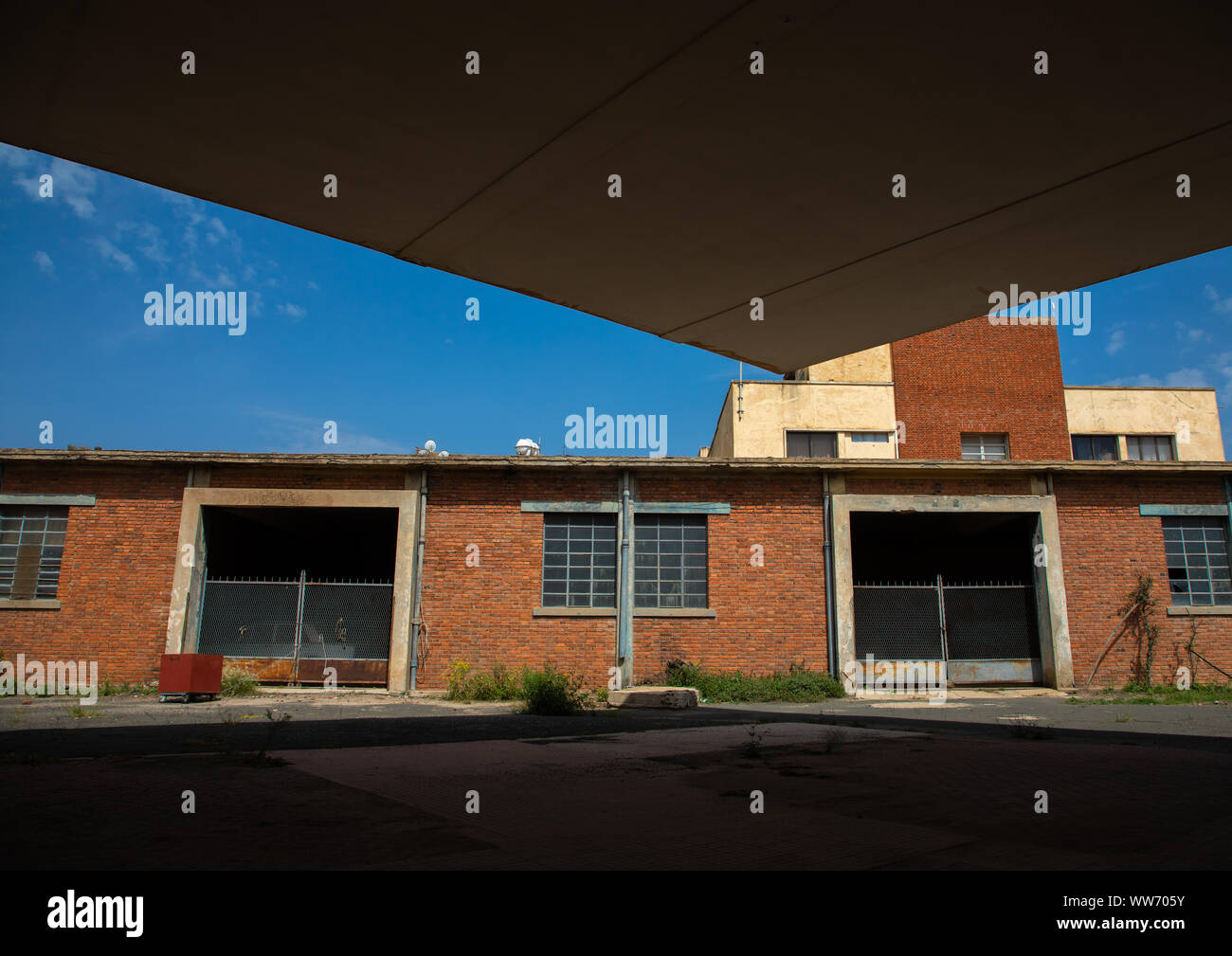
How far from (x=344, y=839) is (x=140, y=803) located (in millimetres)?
1515

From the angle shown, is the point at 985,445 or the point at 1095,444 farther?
the point at 1095,444

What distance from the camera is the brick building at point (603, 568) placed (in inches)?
568

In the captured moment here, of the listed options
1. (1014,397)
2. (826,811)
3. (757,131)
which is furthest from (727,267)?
(1014,397)

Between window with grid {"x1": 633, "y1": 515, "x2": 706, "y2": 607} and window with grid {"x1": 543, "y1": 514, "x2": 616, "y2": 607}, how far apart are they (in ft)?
1.70

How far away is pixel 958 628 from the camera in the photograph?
15.3 metres

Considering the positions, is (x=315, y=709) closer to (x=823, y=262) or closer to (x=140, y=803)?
(x=140, y=803)

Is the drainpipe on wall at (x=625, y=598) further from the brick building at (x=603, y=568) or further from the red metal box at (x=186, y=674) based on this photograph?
the red metal box at (x=186, y=674)

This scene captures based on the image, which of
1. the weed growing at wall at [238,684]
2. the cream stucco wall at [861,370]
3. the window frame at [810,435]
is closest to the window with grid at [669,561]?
the weed growing at wall at [238,684]

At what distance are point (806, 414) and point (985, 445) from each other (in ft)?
21.2

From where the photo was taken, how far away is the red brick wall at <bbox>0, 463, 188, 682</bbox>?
1416 cm

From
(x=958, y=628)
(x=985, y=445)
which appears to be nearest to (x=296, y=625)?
(x=958, y=628)

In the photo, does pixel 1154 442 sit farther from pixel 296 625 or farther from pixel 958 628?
pixel 296 625

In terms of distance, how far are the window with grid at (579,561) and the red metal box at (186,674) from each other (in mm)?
5573

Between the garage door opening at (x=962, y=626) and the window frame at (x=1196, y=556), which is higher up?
the window frame at (x=1196, y=556)
